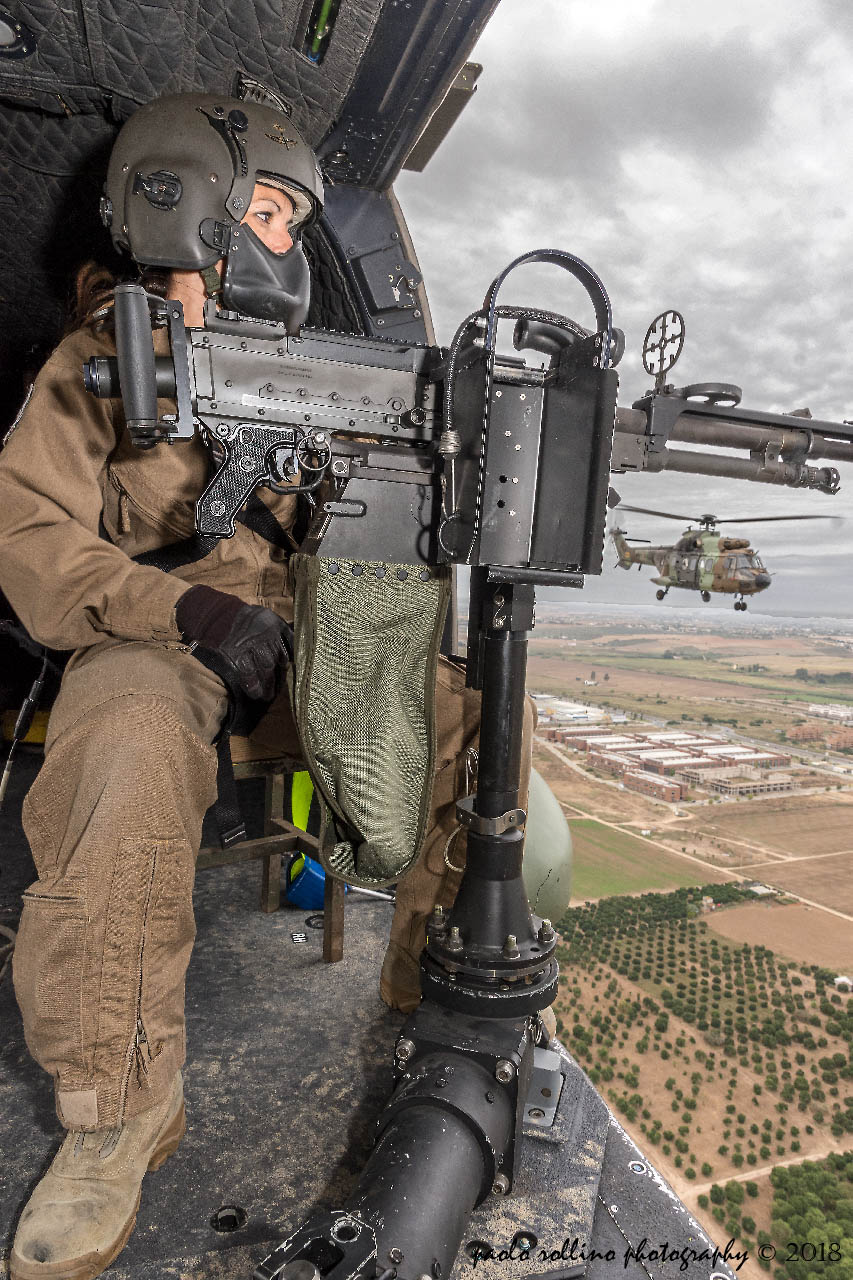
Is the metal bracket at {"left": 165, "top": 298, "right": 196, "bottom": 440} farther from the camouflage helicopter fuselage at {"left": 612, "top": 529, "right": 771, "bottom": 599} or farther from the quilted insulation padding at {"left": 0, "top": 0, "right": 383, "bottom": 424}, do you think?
the camouflage helicopter fuselage at {"left": 612, "top": 529, "right": 771, "bottom": 599}

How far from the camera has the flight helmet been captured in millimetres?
1409

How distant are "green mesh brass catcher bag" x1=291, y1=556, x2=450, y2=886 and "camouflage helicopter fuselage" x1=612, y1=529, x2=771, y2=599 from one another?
883cm

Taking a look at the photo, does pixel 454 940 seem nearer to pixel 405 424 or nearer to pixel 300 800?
pixel 405 424

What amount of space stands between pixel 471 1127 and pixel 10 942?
1272 millimetres

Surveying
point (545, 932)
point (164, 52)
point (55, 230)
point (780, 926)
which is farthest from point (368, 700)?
point (780, 926)

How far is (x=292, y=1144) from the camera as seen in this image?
118cm

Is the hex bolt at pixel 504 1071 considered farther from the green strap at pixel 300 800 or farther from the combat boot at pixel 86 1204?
the green strap at pixel 300 800

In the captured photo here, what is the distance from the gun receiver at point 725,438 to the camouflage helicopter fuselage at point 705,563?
312 inches

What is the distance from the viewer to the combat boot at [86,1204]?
883mm

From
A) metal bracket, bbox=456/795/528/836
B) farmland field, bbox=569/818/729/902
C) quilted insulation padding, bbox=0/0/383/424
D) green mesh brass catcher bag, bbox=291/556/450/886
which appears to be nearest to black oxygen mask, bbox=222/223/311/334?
green mesh brass catcher bag, bbox=291/556/450/886

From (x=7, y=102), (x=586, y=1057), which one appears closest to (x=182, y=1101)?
(x=586, y=1057)

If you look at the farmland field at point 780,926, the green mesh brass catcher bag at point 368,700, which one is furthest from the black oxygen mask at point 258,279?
the farmland field at point 780,926

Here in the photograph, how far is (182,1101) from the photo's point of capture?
1.15 m

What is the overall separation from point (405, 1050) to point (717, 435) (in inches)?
59.7
